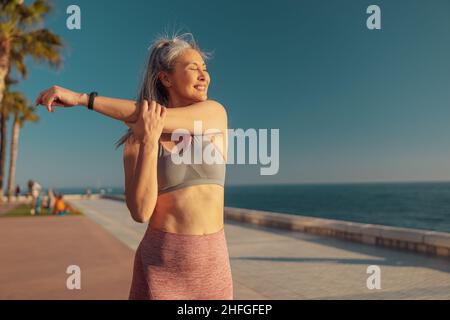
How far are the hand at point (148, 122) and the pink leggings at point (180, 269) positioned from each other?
0.33 meters

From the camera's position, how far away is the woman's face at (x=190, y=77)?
4.87 ft

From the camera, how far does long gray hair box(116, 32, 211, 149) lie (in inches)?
59.1

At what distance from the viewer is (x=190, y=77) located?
1.48 m

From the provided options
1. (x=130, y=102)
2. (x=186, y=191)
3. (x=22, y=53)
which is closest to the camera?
(x=130, y=102)

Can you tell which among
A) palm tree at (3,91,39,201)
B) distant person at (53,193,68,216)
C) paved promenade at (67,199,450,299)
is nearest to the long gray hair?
paved promenade at (67,199,450,299)

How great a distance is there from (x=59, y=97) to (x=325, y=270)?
6.75 meters

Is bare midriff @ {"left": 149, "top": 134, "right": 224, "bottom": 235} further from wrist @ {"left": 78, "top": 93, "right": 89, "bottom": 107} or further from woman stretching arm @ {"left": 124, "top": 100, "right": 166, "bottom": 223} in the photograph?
wrist @ {"left": 78, "top": 93, "right": 89, "bottom": 107}

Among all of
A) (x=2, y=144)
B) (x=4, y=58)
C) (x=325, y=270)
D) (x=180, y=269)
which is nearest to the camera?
(x=180, y=269)

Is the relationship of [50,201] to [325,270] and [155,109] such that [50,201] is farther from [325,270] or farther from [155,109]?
[155,109]

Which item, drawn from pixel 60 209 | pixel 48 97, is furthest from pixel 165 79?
pixel 60 209
